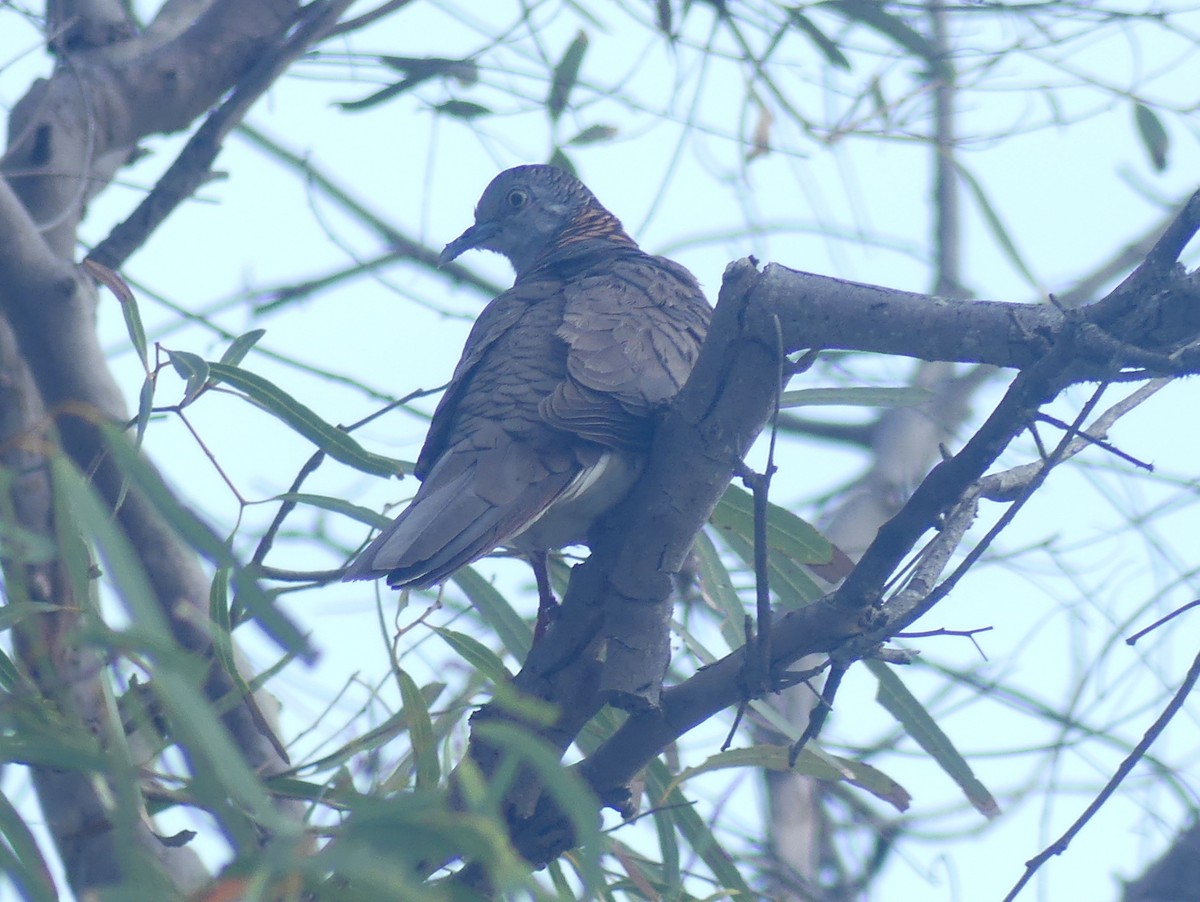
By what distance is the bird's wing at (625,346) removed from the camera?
7.58 ft

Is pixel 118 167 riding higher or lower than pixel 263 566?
higher

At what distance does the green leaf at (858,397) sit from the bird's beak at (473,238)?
5.83 feet

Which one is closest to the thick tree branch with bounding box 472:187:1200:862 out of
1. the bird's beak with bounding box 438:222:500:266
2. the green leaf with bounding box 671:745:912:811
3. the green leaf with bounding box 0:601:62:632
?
the green leaf with bounding box 671:745:912:811

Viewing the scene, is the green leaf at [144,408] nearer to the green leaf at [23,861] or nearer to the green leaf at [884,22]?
the green leaf at [23,861]

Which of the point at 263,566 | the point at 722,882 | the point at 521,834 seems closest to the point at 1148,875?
the point at 722,882

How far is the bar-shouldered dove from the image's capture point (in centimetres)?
212

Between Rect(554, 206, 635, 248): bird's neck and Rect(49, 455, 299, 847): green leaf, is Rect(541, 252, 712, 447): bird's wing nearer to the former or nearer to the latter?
Rect(554, 206, 635, 248): bird's neck

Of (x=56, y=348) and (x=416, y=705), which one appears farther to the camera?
(x=56, y=348)

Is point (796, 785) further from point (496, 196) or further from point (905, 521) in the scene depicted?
point (905, 521)

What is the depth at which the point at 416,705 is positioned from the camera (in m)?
2.06

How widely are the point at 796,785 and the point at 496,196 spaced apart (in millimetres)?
2127

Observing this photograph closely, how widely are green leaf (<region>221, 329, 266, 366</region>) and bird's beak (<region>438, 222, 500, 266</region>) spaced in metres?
1.76


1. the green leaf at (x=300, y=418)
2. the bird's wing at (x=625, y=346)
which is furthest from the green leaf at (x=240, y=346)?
the bird's wing at (x=625, y=346)

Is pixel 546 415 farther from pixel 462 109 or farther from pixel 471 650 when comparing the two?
pixel 462 109
